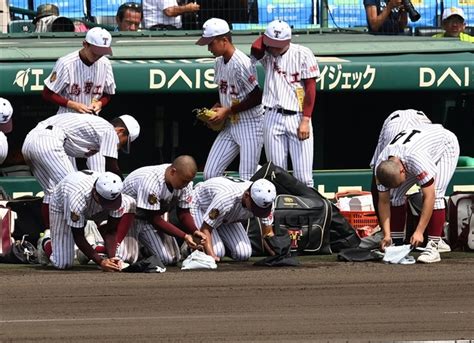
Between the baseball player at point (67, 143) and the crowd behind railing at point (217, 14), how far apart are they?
3934 mm

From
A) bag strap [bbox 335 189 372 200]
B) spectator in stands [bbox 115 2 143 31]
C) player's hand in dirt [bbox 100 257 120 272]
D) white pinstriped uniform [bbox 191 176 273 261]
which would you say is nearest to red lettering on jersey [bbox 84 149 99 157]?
white pinstriped uniform [bbox 191 176 273 261]

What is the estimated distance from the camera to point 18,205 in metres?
11.5

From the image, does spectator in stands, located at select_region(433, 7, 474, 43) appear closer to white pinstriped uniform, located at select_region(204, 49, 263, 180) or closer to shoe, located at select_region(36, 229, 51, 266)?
white pinstriped uniform, located at select_region(204, 49, 263, 180)

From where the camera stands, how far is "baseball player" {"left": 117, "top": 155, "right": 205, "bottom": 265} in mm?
10320

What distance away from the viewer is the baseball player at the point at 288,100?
11617mm

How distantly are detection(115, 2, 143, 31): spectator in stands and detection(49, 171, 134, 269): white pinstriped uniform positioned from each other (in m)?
4.94

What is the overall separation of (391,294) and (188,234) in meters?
2.17

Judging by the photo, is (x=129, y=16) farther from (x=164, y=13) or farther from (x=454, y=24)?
(x=454, y=24)

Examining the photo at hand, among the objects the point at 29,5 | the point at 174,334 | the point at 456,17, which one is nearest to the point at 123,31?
the point at 29,5

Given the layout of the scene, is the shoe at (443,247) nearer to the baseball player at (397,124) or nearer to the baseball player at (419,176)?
the baseball player at (419,176)

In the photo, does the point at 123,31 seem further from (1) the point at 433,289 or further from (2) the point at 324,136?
(1) the point at 433,289

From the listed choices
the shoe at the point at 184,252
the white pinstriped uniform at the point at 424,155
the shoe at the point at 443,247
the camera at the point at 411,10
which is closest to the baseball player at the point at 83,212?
the shoe at the point at 184,252

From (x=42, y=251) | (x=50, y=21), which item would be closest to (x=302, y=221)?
(x=42, y=251)

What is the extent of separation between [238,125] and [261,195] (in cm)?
158
